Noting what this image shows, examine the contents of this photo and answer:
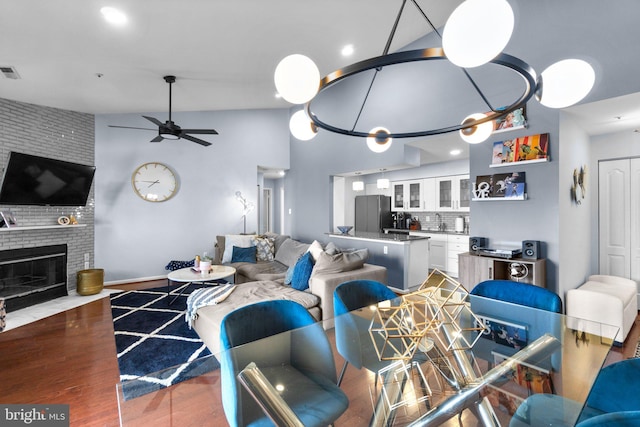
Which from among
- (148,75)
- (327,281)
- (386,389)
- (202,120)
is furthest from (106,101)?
(386,389)

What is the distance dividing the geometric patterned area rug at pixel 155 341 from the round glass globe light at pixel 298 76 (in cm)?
125

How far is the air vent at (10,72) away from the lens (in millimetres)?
3368

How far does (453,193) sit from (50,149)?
6837 millimetres

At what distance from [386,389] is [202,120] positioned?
6029 millimetres

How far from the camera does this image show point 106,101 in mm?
4656

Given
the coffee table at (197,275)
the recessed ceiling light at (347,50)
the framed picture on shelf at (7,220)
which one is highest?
the recessed ceiling light at (347,50)

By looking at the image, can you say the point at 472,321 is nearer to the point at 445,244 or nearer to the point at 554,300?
the point at 554,300

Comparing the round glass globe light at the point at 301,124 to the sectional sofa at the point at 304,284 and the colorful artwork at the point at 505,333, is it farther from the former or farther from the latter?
the colorful artwork at the point at 505,333

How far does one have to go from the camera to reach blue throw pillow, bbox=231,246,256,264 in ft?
17.3

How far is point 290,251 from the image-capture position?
5117 mm

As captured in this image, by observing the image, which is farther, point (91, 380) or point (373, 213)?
point (373, 213)

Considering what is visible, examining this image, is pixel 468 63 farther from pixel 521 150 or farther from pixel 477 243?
pixel 477 243

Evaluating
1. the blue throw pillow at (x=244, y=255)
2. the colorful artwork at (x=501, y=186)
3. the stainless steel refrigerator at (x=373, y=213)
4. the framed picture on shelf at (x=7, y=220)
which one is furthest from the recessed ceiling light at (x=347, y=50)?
the framed picture on shelf at (x=7, y=220)

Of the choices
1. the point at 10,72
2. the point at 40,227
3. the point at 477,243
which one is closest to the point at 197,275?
the point at 40,227
